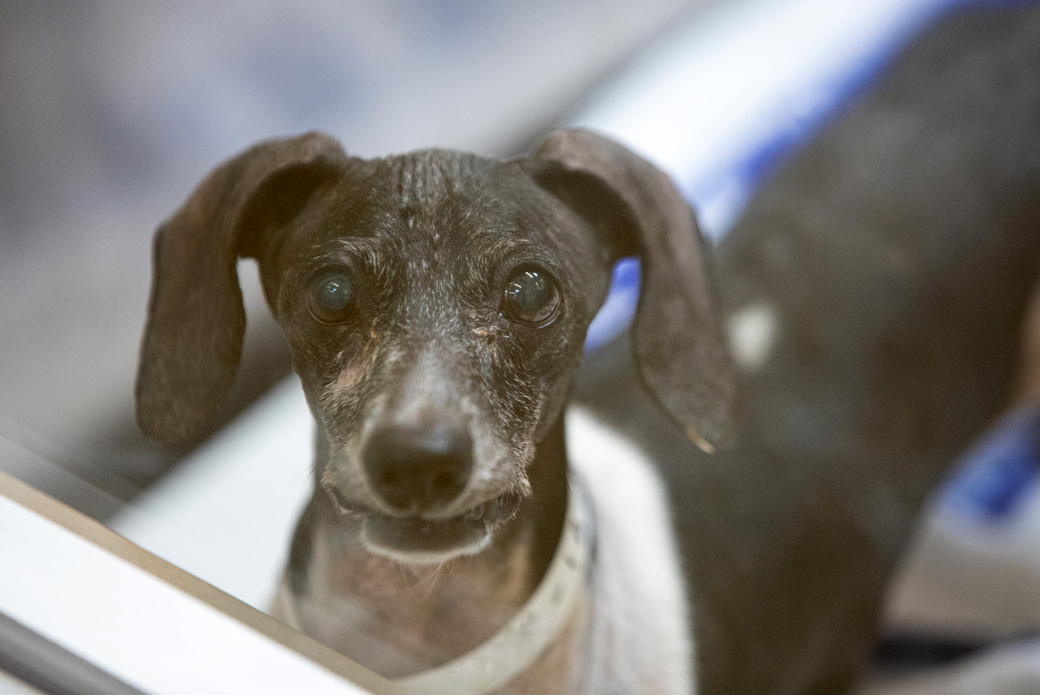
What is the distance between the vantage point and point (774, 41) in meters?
1.04

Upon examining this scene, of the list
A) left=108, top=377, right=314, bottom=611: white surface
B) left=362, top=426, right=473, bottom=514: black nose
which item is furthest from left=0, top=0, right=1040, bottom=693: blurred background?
left=362, top=426, right=473, bottom=514: black nose

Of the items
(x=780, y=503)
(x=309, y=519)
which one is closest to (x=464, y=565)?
(x=309, y=519)

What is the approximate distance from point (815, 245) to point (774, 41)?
266 millimetres

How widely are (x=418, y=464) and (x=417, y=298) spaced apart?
3.3 inches

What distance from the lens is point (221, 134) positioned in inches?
24.1

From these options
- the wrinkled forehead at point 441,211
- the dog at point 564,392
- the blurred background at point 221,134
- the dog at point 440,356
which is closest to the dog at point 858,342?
the dog at point 564,392

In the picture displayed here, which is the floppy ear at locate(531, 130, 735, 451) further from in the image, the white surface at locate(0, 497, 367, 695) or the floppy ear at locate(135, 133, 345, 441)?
the white surface at locate(0, 497, 367, 695)

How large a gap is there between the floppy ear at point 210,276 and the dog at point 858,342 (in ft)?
1.46

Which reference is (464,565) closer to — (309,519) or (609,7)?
(309,519)

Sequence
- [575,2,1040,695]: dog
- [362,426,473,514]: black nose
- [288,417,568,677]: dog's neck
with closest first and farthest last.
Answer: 1. [362,426,473,514]: black nose
2. [288,417,568,677]: dog's neck
3. [575,2,1040,695]: dog

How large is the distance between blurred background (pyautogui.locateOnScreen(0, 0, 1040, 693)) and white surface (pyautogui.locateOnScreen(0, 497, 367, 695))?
1.2 inches

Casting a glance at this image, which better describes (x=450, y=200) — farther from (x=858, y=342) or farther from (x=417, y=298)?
(x=858, y=342)

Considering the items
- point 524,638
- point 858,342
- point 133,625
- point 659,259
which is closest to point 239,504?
point 133,625

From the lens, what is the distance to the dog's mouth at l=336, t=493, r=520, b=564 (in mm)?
429
